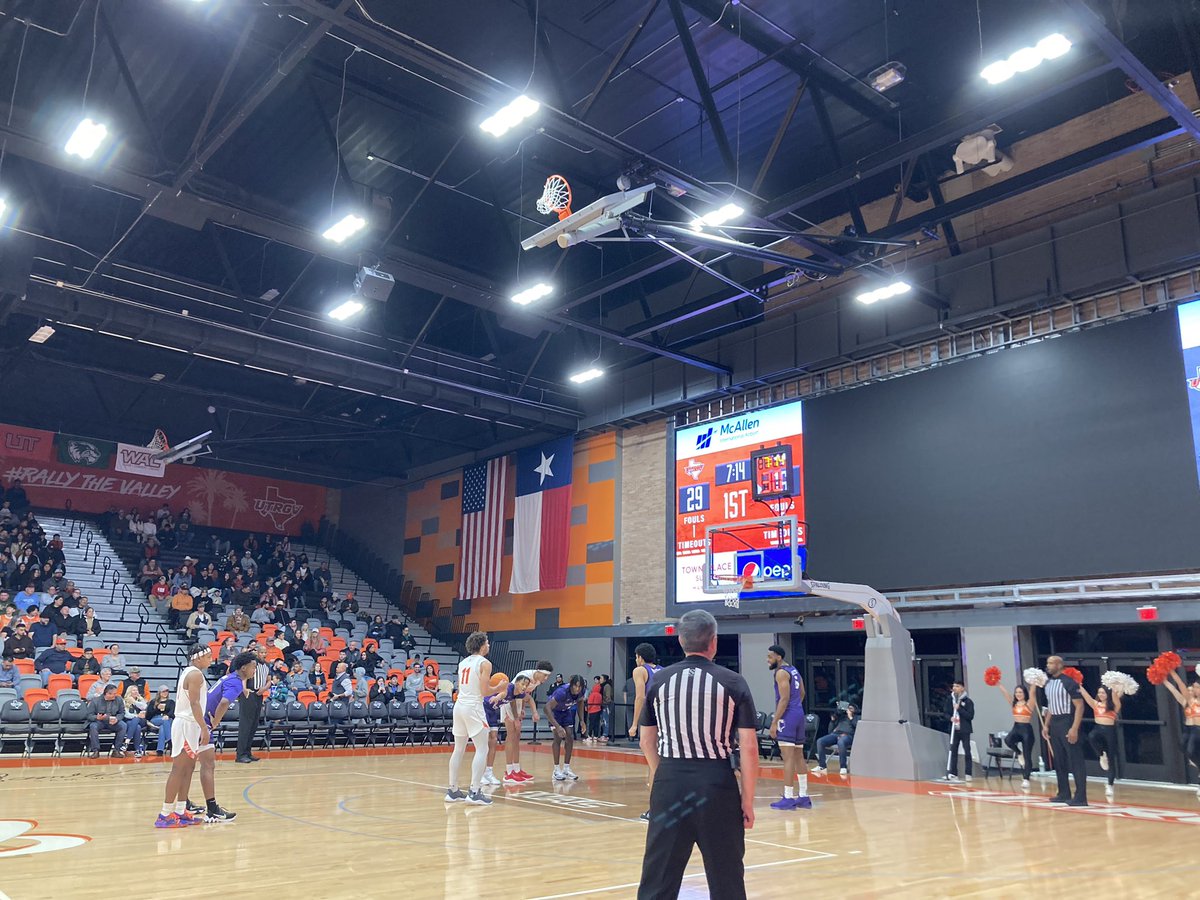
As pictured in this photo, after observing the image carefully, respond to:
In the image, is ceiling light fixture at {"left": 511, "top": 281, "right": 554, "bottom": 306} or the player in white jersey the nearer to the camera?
the player in white jersey

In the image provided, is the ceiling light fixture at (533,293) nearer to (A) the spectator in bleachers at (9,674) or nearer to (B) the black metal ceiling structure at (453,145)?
(B) the black metal ceiling structure at (453,145)

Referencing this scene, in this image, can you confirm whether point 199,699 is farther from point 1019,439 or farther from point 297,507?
point 297,507

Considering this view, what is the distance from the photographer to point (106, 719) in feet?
54.5

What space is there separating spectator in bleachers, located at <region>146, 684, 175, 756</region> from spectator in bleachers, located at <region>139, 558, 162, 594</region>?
882 centimetres

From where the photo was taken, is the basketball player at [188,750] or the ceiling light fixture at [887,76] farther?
the ceiling light fixture at [887,76]

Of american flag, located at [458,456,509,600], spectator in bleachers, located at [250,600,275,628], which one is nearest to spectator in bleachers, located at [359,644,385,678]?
spectator in bleachers, located at [250,600,275,628]

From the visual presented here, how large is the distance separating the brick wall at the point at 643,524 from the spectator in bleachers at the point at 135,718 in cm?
1124

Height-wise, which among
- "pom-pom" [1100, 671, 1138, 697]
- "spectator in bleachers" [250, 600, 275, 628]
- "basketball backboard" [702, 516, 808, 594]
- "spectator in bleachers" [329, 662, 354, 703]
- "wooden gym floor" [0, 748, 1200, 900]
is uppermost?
"basketball backboard" [702, 516, 808, 594]

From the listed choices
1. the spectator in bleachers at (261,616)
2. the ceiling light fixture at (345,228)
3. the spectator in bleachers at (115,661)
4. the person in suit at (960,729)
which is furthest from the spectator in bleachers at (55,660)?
the person in suit at (960,729)

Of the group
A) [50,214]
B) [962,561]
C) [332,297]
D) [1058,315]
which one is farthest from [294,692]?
[1058,315]

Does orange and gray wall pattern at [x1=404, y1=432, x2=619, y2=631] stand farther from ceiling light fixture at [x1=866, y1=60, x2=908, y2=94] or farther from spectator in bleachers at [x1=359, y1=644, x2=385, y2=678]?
ceiling light fixture at [x1=866, y1=60, x2=908, y2=94]

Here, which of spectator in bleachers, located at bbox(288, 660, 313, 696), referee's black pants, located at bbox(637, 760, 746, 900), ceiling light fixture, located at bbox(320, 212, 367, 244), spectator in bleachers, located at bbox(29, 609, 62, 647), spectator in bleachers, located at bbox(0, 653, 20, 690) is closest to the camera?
referee's black pants, located at bbox(637, 760, 746, 900)

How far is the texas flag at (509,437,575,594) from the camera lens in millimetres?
25359

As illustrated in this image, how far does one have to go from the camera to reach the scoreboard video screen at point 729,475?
20359mm
